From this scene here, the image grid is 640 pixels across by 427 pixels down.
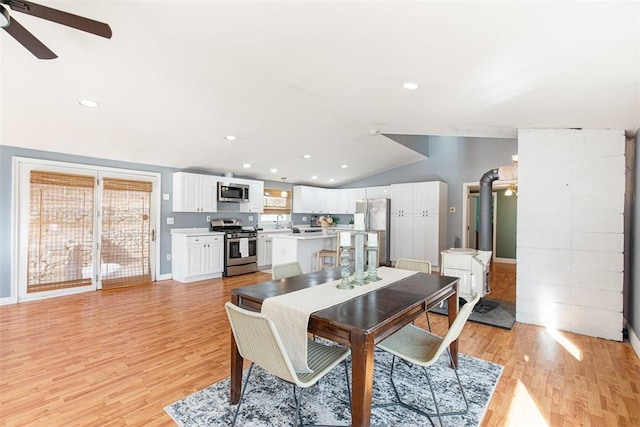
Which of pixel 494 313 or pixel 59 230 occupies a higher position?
pixel 59 230

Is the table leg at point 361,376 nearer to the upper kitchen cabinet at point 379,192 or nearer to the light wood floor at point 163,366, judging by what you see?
the light wood floor at point 163,366

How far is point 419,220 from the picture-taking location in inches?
267

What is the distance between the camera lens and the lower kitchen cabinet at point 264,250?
6.52 metres

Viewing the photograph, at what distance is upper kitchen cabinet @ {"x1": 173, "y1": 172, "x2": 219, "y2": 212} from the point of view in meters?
5.52

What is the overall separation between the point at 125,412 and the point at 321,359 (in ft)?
4.20

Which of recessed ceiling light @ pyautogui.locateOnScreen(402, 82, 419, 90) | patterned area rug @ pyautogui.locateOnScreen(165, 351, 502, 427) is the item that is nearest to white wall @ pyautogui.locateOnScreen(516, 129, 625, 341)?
patterned area rug @ pyautogui.locateOnScreen(165, 351, 502, 427)

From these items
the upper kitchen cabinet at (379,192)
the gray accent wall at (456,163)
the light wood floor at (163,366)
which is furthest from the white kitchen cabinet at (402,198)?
the light wood floor at (163,366)

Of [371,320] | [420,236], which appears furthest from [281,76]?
[420,236]

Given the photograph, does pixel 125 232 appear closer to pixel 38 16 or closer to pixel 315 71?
pixel 38 16

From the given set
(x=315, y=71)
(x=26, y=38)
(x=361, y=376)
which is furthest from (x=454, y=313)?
(x=26, y=38)

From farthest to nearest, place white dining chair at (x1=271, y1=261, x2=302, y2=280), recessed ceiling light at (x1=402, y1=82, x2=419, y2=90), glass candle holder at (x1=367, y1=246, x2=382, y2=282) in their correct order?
white dining chair at (x1=271, y1=261, x2=302, y2=280), recessed ceiling light at (x1=402, y1=82, x2=419, y2=90), glass candle holder at (x1=367, y1=246, x2=382, y2=282)

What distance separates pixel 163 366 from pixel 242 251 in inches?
142

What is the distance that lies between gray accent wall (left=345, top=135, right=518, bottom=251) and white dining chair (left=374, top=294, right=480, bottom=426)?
15.2ft

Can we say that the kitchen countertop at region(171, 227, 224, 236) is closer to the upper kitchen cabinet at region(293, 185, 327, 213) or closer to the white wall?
the upper kitchen cabinet at region(293, 185, 327, 213)
